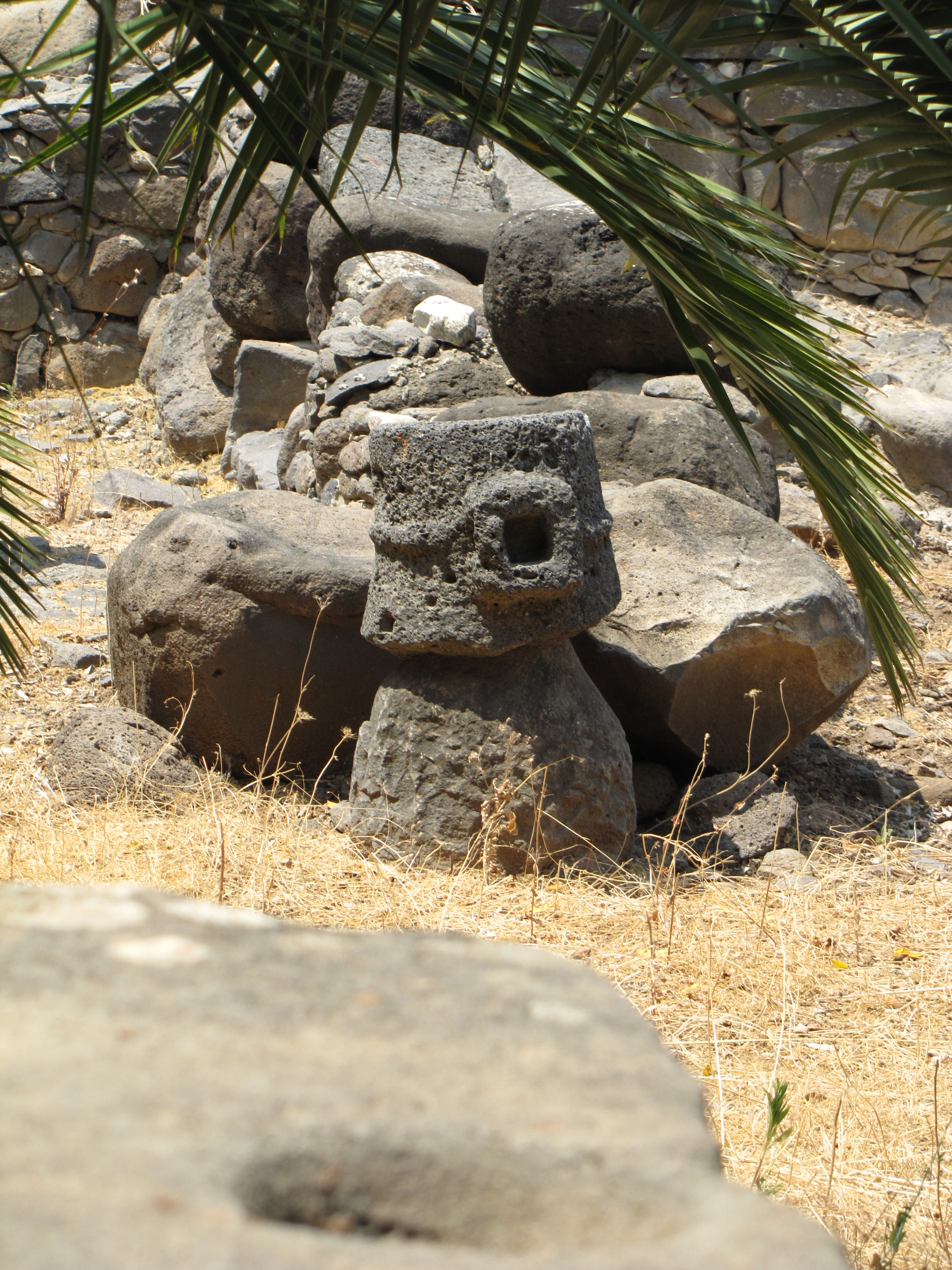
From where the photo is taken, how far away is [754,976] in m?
2.82

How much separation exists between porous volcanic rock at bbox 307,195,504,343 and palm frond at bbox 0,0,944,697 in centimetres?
418

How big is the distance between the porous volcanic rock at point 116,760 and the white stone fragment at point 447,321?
9.04 feet

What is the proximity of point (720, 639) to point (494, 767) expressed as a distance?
897 mm

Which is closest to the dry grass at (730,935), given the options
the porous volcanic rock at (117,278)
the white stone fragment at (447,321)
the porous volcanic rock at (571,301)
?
the porous volcanic rock at (571,301)

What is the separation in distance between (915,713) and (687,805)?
136 centimetres

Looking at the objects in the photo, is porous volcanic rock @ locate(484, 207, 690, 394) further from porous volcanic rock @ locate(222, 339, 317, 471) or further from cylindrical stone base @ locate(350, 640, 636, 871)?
porous volcanic rock @ locate(222, 339, 317, 471)

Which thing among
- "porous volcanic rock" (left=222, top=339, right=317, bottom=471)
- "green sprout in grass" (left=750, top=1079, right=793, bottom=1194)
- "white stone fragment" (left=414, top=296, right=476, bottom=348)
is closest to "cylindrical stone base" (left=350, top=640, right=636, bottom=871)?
"green sprout in grass" (left=750, top=1079, right=793, bottom=1194)

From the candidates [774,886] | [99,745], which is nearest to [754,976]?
[774,886]

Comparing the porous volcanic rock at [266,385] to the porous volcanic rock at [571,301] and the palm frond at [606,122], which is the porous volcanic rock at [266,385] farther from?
the palm frond at [606,122]

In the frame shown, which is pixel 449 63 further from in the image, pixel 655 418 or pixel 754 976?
pixel 655 418

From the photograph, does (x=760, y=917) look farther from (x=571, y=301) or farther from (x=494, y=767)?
(x=571, y=301)

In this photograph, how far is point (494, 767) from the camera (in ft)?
10.6

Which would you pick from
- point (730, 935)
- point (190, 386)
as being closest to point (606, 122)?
point (730, 935)

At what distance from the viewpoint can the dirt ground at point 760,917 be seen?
6.89 feet
